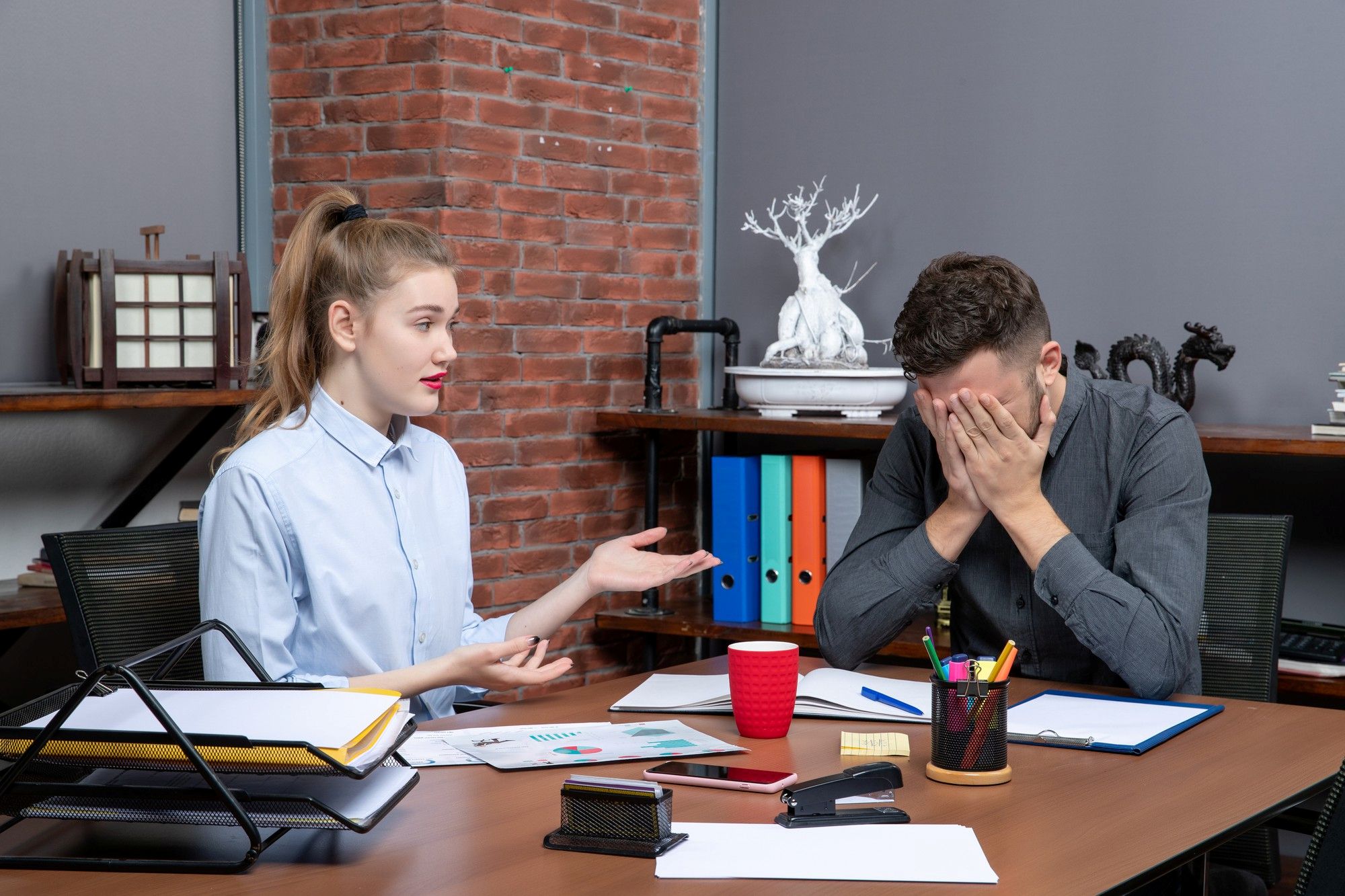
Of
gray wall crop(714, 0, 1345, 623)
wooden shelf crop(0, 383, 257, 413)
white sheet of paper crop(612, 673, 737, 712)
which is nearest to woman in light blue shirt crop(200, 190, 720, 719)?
white sheet of paper crop(612, 673, 737, 712)

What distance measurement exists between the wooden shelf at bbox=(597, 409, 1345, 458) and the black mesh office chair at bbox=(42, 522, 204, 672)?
1.33 metres

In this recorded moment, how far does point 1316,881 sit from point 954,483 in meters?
0.88

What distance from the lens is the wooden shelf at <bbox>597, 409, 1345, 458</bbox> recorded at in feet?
7.54

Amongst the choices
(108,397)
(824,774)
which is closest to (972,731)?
(824,774)

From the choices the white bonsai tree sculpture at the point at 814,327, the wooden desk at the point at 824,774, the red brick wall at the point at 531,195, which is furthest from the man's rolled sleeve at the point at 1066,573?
the red brick wall at the point at 531,195

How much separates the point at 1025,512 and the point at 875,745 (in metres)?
0.47

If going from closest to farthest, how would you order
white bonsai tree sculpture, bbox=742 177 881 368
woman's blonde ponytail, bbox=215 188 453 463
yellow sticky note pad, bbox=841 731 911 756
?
yellow sticky note pad, bbox=841 731 911 756 → woman's blonde ponytail, bbox=215 188 453 463 → white bonsai tree sculpture, bbox=742 177 881 368

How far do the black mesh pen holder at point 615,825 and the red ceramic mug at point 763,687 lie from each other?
0.33 meters

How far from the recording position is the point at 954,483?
5.99 feet

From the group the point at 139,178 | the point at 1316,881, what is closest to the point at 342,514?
the point at 1316,881

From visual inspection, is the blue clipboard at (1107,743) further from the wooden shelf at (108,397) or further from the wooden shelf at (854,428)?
the wooden shelf at (108,397)

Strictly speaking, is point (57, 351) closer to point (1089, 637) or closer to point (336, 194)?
point (336, 194)

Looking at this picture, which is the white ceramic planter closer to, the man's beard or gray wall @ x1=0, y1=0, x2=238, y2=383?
the man's beard

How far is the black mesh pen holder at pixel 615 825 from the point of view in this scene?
112 cm
